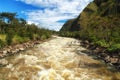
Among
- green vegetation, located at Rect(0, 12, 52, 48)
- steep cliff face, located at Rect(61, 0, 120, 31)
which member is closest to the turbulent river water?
green vegetation, located at Rect(0, 12, 52, 48)

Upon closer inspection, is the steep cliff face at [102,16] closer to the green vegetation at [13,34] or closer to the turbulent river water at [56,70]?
the green vegetation at [13,34]

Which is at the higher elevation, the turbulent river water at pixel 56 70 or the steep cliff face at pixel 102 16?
the steep cliff face at pixel 102 16

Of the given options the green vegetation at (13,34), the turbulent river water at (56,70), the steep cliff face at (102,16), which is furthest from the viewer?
the steep cliff face at (102,16)

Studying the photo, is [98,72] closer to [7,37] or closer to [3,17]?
[7,37]

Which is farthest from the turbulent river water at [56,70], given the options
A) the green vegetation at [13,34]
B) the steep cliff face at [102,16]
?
the steep cliff face at [102,16]

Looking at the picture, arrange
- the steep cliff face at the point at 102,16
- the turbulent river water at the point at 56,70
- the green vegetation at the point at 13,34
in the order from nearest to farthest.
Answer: the turbulent river water at the point at 56,70, the green vegetation at the point at 13,34, the steep cliff face at the point at 102,16

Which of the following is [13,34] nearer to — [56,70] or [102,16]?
[56,70]

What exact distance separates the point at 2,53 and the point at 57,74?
56.4 feet

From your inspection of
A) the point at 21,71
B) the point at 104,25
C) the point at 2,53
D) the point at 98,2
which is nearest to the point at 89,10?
the point at 98,2

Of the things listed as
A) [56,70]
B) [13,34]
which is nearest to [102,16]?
[13,34]

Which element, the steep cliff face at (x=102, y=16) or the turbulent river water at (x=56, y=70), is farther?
the steep cliff face at (x=102, y=16)

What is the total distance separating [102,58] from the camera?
34312mm

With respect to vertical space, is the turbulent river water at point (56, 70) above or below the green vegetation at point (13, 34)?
below

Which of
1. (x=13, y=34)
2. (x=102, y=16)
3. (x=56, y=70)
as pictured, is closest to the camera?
(x=56, y=70)
